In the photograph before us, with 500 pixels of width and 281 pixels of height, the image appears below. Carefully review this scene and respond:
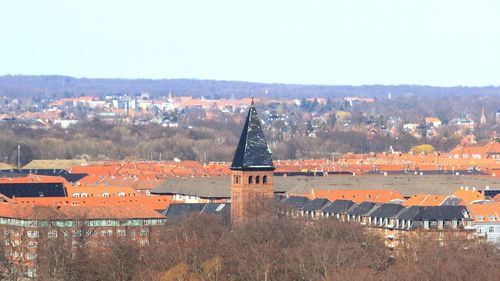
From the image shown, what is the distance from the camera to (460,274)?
61.1 m

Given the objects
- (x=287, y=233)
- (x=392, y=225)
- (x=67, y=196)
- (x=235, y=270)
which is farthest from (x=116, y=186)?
(x=235, y=270)

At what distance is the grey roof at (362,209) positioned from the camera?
88.8m

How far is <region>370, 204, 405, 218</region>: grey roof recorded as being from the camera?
8537cm

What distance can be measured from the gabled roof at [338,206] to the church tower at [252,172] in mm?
5746

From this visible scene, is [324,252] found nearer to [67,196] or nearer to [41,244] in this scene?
[41,244]

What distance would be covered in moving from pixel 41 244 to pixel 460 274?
2032 centimetres

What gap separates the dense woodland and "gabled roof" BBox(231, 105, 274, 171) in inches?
268

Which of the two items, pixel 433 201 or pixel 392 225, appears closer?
pixel 392 225

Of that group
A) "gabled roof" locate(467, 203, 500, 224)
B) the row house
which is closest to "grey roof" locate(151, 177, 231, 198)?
the row house

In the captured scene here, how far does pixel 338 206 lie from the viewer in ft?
305

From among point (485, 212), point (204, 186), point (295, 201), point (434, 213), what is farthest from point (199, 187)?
point (434, 213)

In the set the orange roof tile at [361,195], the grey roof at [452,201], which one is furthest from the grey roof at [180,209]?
the grey roof at [452,201]

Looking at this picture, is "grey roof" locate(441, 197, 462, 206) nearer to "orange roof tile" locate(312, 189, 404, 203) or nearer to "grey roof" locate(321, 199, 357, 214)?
"grey roof" locate(321, 199, 357, 214)

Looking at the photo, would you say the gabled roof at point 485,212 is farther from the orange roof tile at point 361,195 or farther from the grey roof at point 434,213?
the orange roof tile at point 361,195
